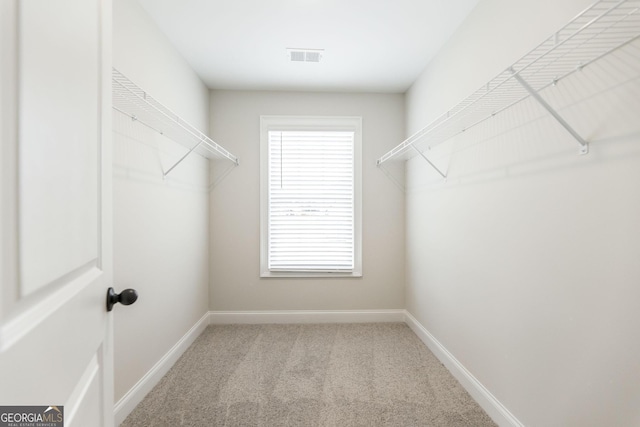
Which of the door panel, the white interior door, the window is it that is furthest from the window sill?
the door panel

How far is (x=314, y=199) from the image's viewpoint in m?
3.33

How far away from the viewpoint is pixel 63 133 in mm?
573

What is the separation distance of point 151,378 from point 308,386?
1034mm

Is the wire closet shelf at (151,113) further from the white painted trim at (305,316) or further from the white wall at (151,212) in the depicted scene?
the white painted trim at (305,316)

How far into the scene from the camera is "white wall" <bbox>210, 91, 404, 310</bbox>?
129 inches

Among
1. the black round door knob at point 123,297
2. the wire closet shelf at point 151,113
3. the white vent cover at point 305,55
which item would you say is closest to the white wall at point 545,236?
the white vent cover at point 305,55

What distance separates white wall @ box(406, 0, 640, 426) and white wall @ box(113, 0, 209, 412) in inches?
81.5

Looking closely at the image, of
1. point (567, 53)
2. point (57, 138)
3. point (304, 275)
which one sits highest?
point (567, 53)

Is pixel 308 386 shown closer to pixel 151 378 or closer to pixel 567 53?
pixel 151 378

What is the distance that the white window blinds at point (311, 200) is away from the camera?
130 inches

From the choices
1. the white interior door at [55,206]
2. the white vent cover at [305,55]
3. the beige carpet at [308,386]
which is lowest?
the beige carpet at [308,386]

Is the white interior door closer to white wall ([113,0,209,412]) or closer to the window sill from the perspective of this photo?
white wall ([113,0,209,412])

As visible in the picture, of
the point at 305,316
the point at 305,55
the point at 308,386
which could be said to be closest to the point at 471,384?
the point at 308,386
